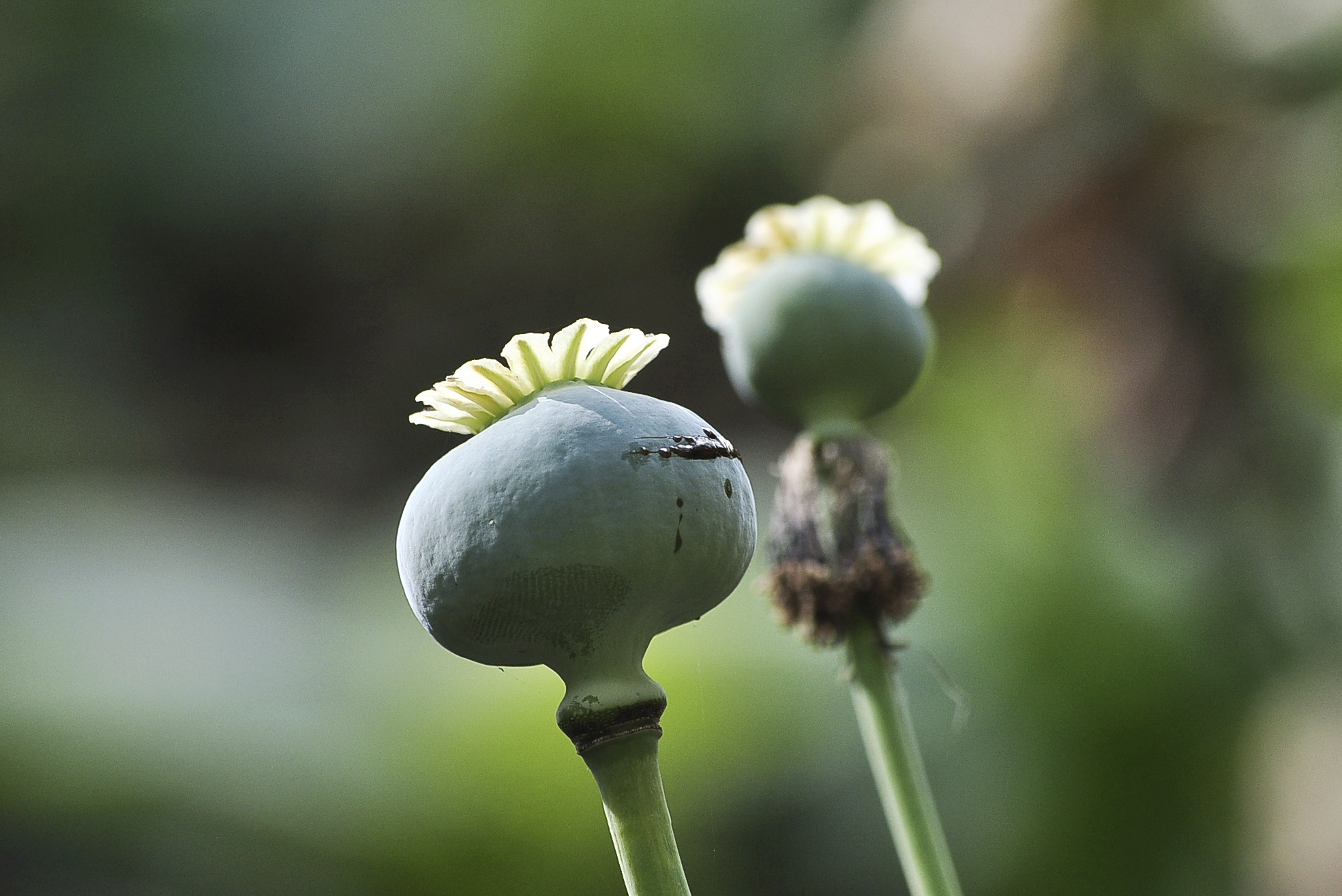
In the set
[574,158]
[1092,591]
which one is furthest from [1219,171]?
[574,158]

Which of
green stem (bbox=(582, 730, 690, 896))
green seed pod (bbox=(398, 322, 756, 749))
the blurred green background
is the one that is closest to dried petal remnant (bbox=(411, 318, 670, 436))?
green seed pod (bbox=(398, 322, 756, 749))

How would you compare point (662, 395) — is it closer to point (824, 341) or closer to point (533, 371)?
point (824, 341)

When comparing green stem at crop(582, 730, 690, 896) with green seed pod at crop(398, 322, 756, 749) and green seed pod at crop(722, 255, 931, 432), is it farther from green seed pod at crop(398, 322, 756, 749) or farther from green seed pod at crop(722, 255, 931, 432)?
green seed pod at crop(722, 255, 931, 432)

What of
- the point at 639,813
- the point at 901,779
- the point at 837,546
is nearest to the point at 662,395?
the point at 837,546

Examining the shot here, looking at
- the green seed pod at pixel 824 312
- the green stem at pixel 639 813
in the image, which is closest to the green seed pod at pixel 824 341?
the green seed pod at pixel 824 312

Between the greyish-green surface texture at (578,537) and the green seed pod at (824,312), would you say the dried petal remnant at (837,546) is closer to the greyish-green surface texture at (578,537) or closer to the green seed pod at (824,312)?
the green seed pod at (824,312)

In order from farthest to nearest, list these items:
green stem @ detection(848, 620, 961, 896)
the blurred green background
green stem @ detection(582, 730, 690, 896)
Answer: the blurred green background
green stem @ detection(848, 620, 961, 896)
green stem @ detection(582, 730, 690, 896)

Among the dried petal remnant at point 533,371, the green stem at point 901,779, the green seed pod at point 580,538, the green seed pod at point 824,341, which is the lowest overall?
the green stem at point 901,779
